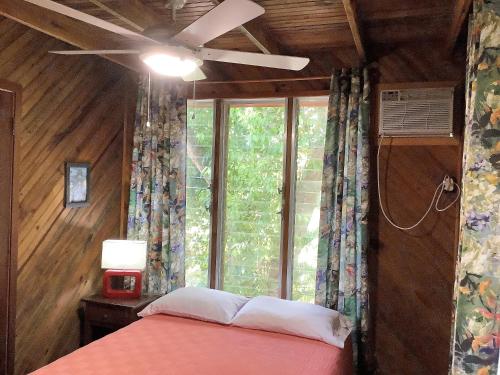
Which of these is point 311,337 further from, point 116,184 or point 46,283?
point 116,184

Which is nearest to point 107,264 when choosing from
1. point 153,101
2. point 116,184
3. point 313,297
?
point 116,184

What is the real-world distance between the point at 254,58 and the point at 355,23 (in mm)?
747

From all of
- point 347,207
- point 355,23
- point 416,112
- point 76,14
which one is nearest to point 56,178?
point 76,14

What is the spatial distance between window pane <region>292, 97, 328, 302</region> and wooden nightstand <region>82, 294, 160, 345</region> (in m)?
1.23

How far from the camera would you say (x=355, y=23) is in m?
2.50

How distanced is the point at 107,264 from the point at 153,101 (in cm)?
142

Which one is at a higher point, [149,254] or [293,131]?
[293,131]

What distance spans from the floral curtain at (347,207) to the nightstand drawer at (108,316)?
143 cm

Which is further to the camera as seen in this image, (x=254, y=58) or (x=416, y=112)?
(x=416, y=112)

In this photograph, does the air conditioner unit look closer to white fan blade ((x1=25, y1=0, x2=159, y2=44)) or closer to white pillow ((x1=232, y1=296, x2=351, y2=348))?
white pillow ((x1=232, y1=296, x2=351, y2=348))

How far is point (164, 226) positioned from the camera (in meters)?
3.65

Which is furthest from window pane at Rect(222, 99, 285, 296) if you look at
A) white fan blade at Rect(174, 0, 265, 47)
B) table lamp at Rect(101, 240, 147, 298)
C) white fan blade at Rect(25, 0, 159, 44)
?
white fan blade at Rect(25, 0, 159, 44)

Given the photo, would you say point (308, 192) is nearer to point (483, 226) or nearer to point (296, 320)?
point (296, 320)

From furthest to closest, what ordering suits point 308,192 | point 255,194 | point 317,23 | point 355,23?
point 255,194 → point 308,192 → point 317,23 → point 355,23
